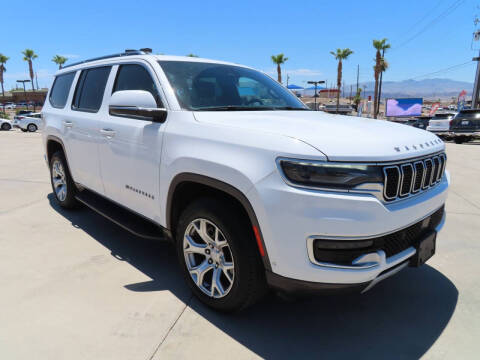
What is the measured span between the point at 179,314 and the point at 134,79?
81.3 inches

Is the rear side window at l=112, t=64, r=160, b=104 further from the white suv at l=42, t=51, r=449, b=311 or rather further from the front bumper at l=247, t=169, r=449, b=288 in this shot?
the front bumper at l=247, t=169, r=449, b=288

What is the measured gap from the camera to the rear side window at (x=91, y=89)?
3.74 meters

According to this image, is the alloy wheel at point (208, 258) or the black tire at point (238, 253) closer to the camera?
the black tire at point (238, 253)

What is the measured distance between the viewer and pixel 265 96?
11.5 ft

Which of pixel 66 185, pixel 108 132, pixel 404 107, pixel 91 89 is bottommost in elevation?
pixel 66 185

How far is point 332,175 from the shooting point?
1928 mm

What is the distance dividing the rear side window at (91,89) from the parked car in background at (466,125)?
16881mm

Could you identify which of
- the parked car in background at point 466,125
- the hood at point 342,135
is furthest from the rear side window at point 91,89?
the parked car in background at point 466,125

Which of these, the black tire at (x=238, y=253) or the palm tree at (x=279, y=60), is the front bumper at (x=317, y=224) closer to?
the black tire at (x=238, y=253)

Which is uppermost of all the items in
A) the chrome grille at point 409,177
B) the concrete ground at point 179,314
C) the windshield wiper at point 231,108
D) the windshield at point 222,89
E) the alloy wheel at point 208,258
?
the windshield at point 222,89

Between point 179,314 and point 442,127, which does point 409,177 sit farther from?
point 442,127

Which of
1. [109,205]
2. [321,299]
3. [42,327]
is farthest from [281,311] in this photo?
[109,205]

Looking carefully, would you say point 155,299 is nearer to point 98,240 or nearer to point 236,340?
point 236,340

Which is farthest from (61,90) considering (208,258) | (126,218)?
(208,258)
